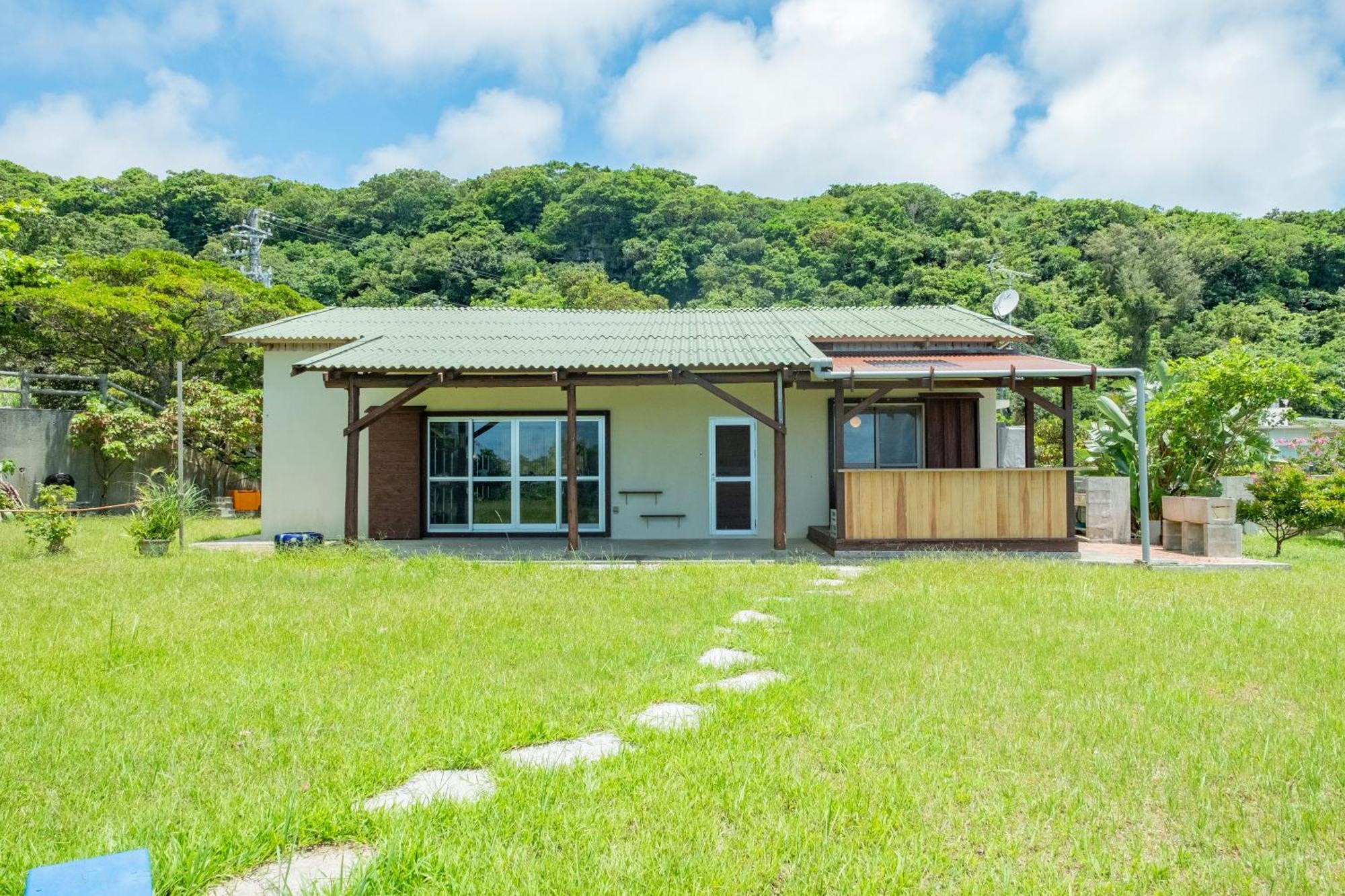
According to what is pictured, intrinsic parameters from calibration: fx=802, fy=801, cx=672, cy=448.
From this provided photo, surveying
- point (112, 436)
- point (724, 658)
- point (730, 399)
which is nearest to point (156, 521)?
Result: point (730, 399)

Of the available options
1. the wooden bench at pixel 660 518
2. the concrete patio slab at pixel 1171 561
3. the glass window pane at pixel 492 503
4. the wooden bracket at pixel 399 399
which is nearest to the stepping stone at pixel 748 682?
the concrete patio slab at pixel 1171 561

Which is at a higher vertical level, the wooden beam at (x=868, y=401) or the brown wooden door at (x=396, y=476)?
the wooden beam at (x=868, y=401)

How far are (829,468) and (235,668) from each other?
9547 millimetres

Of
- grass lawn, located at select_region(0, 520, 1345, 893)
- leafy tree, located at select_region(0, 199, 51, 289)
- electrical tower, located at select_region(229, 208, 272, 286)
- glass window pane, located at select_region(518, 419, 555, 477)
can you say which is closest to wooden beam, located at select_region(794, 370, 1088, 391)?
grass lawn, located at select_region(0, 520, 1345, 893)

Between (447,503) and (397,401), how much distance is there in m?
2.74

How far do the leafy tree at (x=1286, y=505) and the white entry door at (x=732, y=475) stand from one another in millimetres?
8034

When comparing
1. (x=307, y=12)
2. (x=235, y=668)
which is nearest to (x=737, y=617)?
(x=235, y=668)

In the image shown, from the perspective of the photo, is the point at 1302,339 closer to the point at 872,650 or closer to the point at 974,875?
the point at 872,650

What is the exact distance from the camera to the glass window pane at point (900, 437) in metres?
12.9

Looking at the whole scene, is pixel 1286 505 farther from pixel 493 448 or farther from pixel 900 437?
pixel 493 448

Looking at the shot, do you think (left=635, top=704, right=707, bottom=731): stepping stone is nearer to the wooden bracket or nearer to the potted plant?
the wooden bracket

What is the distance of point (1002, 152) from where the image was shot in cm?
3778

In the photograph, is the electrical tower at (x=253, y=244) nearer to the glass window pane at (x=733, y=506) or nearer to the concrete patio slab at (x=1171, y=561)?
the glass window pane at (x=733, y=506)

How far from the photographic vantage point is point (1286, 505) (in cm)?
1259
